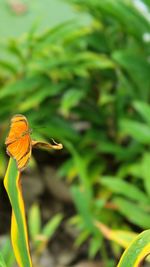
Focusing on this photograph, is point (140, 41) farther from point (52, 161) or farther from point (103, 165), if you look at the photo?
point (52, 161)

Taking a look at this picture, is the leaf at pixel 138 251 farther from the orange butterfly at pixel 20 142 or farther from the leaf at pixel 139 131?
the leaf at pixel 139 131

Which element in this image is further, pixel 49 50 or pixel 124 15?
pixel 49 50

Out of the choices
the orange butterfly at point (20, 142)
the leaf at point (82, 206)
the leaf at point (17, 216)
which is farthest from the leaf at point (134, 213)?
the orange butterfly at point (20, 142)

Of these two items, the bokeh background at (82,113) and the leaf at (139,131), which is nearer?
the leaf at (139,131)

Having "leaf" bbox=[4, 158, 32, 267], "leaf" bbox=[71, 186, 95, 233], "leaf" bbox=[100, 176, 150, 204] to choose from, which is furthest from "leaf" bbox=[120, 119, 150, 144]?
"leaf" bbox=[4, 158, 32, 267]

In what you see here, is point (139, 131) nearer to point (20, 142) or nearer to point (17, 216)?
point (17, 216)

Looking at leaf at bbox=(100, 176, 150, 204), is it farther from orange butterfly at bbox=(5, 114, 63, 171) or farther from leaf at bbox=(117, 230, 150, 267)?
orange butterfly at bbox=(5, 114, 63, 171)

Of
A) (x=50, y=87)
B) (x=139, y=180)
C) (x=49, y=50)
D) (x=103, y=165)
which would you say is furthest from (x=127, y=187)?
(x=49, y=50)

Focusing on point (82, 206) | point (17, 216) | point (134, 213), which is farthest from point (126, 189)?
point (17, 216)
